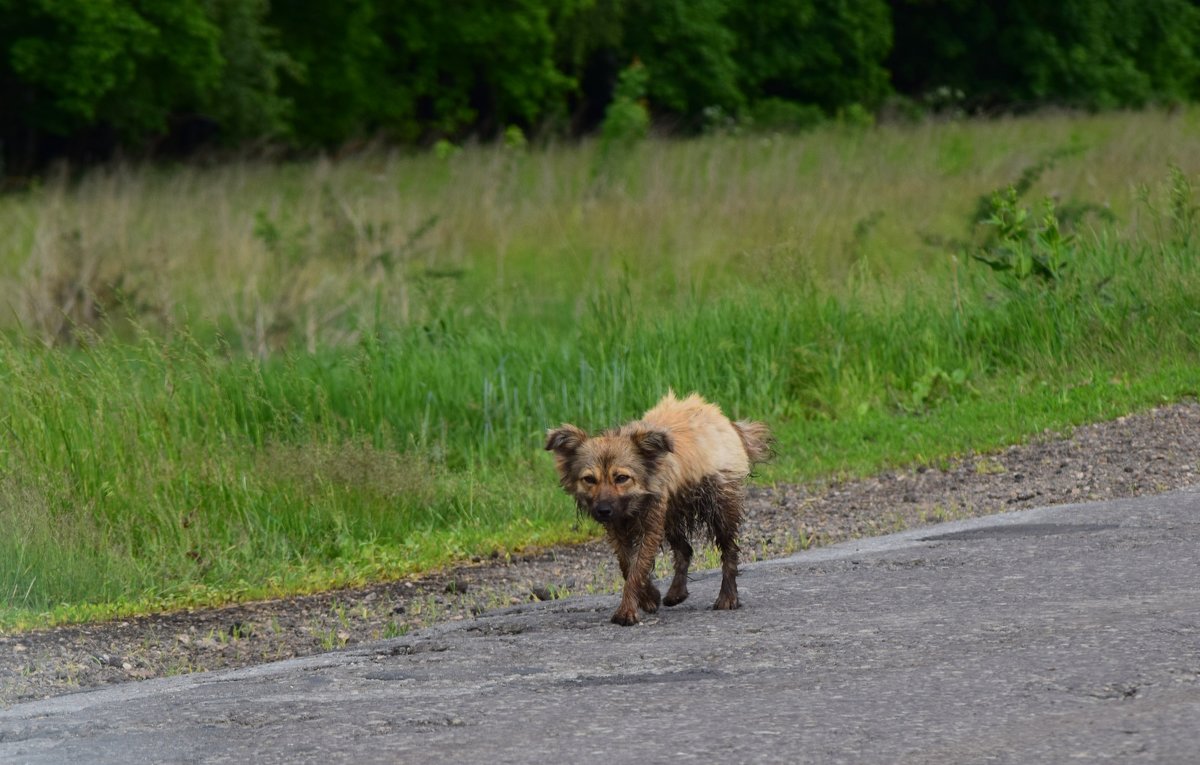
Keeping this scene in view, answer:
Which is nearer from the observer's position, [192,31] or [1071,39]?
[192,31]

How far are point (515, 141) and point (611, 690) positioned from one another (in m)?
22.2

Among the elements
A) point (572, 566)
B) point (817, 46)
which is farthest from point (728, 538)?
point (817, 46)

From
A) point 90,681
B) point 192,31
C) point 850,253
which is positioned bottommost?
point 90,681

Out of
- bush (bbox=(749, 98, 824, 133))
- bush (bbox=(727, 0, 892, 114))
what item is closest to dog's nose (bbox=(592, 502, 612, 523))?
bush (bbox=(749, 98, 824, 133))

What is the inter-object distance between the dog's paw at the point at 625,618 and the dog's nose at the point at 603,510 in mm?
534

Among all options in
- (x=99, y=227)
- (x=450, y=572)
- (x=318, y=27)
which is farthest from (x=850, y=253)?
(x=318, y=27)

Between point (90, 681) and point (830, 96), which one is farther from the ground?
point (830, 96)

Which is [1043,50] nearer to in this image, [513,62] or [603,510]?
[513,62]

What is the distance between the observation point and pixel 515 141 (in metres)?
27.9

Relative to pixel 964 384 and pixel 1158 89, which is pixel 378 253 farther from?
pixel 1158 89

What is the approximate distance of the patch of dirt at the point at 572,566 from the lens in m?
7.74

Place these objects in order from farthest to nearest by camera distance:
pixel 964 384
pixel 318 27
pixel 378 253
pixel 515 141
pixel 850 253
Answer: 1. pixel 318 27
2. pixel 515 141
3. pixel 850 253
4. pixel 378 253
5. pixel 964 384

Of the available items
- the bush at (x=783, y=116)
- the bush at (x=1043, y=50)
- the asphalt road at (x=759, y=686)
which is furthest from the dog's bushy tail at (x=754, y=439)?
the bush at (x=1043, y=50)

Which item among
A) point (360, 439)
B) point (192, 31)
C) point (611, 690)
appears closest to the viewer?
point (611, 690)
